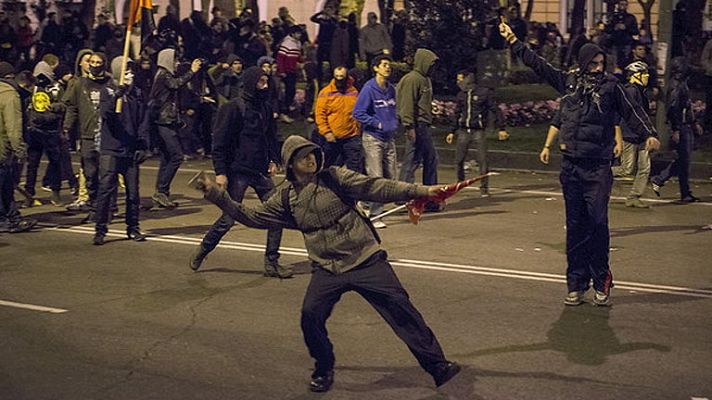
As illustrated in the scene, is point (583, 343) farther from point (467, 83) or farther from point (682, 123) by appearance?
point (467, 83)

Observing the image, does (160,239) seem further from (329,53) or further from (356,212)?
(329,53)

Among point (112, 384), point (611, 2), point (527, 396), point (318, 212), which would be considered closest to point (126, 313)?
point (112, 384)

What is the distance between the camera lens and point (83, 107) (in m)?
15.6

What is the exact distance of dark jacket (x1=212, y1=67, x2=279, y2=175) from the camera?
12.8 m

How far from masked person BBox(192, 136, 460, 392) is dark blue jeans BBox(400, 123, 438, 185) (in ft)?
25.3

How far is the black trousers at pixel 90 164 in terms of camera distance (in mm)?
16062

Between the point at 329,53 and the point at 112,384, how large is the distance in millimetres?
17549

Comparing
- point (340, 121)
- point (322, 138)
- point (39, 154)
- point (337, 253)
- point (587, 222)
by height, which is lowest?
point (39, 154)


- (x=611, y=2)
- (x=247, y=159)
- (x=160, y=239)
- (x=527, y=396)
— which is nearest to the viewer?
(x=527, y=396)

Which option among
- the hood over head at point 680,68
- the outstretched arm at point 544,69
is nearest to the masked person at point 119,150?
the outstretched arm at point 544,69

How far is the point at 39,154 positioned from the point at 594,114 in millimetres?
8721

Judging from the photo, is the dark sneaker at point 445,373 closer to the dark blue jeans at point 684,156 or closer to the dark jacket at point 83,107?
the dark jacket at point 83,107

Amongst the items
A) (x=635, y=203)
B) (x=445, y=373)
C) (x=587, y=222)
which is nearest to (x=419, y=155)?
(x=635, y=203)

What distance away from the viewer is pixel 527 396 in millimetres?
8547
